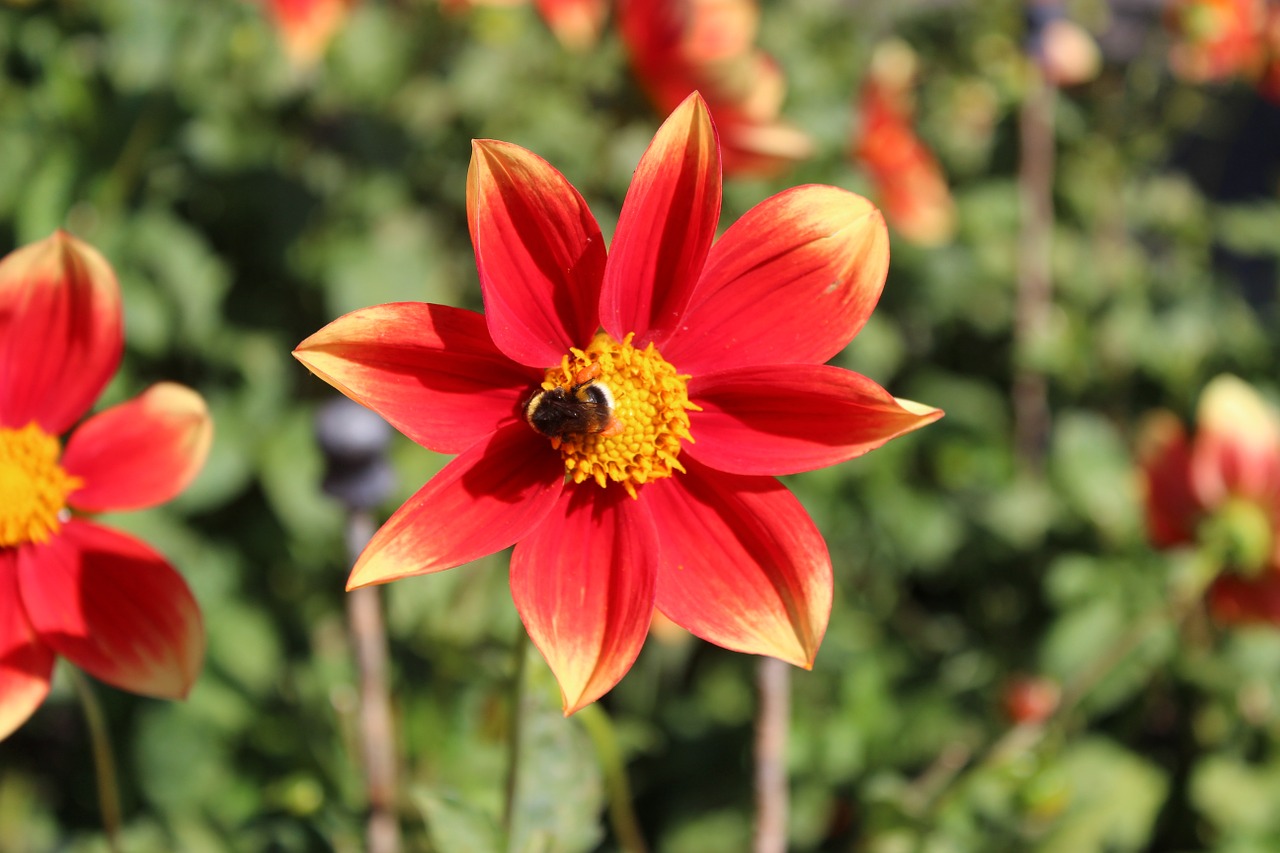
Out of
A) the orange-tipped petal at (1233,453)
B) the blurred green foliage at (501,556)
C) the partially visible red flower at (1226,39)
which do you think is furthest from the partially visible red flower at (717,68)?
the partially visible red flower at (1226,39)

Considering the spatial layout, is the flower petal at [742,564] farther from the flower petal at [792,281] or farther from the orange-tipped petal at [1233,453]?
the orange-tipped petal at [1233,453]

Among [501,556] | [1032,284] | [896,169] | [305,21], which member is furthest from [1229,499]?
[305,21]

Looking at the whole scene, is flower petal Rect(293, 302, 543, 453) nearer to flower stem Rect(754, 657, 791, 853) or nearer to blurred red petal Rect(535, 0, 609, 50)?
flower stem Rect(754, 657, 791, 853)

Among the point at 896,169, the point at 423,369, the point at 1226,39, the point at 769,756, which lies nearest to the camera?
the point at 423,369

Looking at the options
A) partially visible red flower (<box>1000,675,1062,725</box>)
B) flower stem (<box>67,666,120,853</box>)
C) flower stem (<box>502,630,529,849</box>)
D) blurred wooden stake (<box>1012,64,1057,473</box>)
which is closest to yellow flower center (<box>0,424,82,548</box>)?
flower stem (<box>67,666,120,853</box>)

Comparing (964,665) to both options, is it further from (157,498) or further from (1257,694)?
(157,498)

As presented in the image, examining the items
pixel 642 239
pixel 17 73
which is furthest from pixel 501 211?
pixel 17 73

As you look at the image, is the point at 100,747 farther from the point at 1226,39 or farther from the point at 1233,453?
the point at 1226,39
